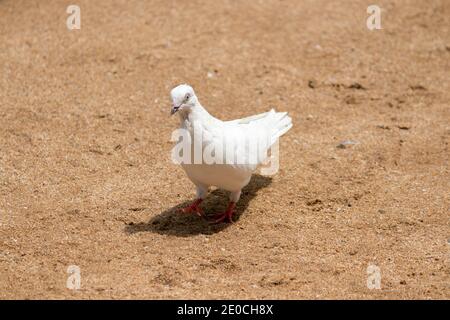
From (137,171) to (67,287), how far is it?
1.93m

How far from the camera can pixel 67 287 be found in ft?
16.1

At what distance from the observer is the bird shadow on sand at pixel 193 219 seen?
579cm

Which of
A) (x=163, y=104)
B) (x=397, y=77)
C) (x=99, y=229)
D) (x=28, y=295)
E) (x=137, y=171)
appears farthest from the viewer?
(x=397, y=77)

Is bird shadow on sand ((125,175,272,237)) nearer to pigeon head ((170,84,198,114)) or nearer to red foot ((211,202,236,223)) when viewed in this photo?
red foot ((211,202,236,223))

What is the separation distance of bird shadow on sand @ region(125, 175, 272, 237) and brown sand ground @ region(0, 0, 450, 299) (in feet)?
0.06

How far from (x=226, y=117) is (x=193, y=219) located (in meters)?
1.99

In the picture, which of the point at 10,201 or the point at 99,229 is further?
the point at 10,201

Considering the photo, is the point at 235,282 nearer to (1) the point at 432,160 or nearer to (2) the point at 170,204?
(2) the point at 170,204

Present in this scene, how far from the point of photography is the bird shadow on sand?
5789 mm

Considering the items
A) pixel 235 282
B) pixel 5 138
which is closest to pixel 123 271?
pixel 235 282

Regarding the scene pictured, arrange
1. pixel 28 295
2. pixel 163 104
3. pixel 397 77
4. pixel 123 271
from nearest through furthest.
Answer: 1. pixel 28 295
2. pixel 123 271
3. pixel 163 104
4. pixel 397 77

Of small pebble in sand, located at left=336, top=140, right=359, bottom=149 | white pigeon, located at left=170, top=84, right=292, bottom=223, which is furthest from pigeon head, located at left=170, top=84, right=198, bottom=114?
small pebble in sand, located at left=336, top=140, right=359, bottom=149

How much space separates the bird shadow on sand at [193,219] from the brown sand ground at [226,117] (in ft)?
0.06

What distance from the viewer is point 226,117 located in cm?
773
